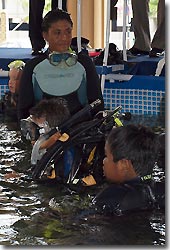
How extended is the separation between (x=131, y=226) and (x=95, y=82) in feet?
3.85

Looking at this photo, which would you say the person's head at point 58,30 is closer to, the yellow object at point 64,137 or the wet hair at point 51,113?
the wet hair at point 51,113

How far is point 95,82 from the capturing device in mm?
3197

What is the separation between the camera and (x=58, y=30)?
3.13 metres

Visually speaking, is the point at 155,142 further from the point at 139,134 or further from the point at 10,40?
the point at 10,40

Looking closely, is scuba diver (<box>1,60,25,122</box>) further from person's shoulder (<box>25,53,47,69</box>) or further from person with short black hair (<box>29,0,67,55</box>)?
person's shoulder (<box>25,53,47,69</box>)

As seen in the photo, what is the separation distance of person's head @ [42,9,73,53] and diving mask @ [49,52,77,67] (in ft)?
0.12

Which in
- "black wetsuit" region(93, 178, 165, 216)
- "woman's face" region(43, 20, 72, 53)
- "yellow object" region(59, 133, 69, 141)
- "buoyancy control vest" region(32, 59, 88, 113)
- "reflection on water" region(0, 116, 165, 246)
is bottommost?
"reflection on water" region(0, 116, 165, 246)

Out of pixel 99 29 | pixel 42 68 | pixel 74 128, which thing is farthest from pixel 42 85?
pixel 99 29

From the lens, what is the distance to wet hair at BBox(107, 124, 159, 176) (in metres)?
2.25

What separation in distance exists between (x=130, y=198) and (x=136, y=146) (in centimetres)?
20

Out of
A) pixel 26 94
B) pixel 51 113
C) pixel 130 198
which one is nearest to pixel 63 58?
pixel 26 94

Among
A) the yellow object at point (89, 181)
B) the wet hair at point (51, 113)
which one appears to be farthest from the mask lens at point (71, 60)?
the yellow object at point (89, 181)

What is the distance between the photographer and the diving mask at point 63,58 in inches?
124

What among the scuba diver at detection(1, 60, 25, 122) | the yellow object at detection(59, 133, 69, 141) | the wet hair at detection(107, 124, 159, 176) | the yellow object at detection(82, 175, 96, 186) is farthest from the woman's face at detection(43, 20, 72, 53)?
the scuba diver at detection(1, 60, 25, 122)
